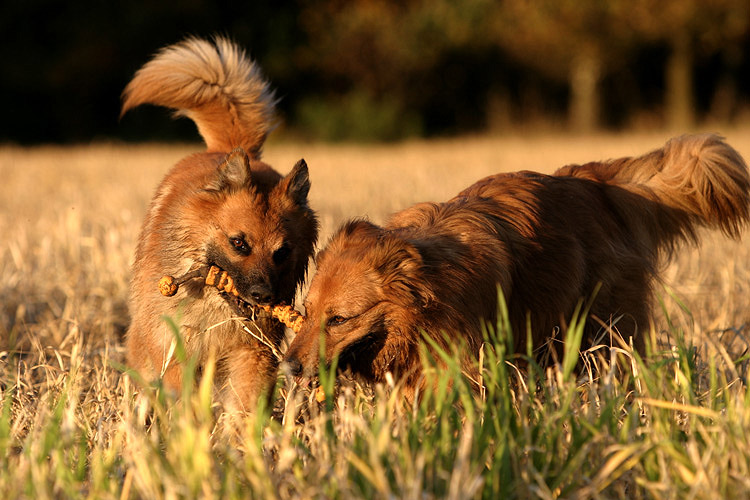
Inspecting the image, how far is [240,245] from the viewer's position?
4.09m

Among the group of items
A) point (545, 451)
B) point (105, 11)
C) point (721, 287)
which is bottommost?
point (721, 287)

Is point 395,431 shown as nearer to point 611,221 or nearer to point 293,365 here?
point 293,365

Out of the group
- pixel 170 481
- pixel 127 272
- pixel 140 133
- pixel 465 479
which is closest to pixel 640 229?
pixel 465 479

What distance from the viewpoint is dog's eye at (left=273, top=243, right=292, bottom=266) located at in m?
4.12

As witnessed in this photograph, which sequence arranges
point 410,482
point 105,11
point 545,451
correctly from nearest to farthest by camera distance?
1. point 410,482
2. point 545,451
3. point 105,11

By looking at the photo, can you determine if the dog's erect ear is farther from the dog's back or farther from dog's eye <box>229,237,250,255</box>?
the dog's back

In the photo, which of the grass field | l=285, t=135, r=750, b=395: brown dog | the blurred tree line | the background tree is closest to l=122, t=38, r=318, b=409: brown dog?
the grass field

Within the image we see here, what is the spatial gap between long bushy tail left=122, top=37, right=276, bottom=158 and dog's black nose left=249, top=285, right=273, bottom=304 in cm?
159

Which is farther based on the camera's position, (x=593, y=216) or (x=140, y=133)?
(x=140, y=133)

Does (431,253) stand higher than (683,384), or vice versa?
(431,253)

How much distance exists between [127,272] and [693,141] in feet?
13.6

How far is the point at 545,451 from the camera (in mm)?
2457

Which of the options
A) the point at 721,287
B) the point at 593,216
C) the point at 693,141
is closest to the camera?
the point at 593,216

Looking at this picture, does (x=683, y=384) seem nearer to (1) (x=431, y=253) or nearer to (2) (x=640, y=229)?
(1) (x=431, y=253)
